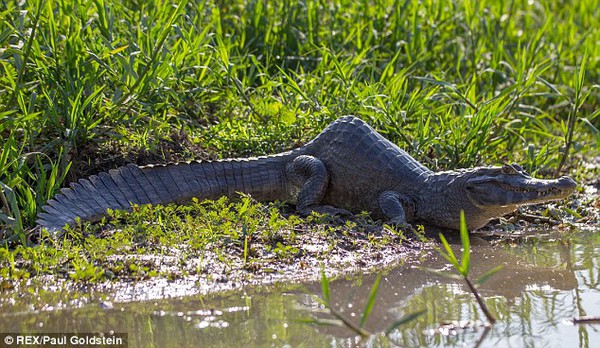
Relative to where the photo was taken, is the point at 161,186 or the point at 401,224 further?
the point at 161,186

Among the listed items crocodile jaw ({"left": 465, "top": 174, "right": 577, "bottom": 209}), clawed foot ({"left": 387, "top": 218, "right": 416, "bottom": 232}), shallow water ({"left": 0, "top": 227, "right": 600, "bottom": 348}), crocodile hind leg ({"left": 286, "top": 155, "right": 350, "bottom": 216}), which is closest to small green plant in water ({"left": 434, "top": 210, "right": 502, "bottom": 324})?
shallow water ({"left": 0, "top": 227, "right": 600, "bottom": 348})

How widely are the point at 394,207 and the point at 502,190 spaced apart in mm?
662

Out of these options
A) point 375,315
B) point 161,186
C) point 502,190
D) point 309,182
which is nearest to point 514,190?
point 502,190

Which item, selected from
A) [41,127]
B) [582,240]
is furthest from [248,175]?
[582,240]

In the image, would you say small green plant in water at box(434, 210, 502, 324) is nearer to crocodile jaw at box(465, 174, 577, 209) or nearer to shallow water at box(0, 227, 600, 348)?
shallow water at box(0, 227, 600, 348)

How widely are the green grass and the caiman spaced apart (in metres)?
0.34

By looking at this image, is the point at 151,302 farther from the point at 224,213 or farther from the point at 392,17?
the point at 392,17

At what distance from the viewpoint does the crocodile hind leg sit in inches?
229

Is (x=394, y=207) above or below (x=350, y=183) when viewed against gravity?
below

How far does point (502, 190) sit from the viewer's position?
5.58 metres

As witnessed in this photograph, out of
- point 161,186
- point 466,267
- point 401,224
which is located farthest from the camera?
point 161,186

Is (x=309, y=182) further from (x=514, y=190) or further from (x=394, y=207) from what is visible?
(x=514, y=190)

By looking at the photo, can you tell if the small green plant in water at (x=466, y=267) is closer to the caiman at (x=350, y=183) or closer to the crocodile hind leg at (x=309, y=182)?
the caiman at (x=350, y=183)

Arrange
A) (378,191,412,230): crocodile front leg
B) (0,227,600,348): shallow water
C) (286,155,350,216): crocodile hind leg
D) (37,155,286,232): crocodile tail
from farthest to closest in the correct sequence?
(286,155,350,216): crocodile hind leg
(378,191,412,230): crocodile front leg
(37,155,286,232): crocodile tail
(0,227,600,348): shallow water
